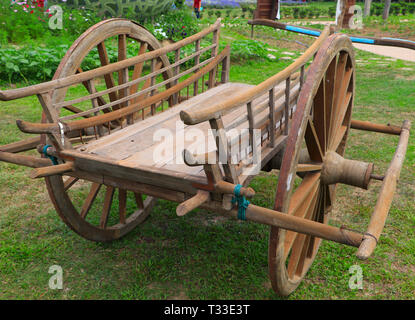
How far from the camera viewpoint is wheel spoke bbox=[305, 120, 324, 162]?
7.49 feet

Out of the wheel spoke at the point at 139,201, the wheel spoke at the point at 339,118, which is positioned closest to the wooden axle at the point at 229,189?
the wheel spoke at the point at 339,118

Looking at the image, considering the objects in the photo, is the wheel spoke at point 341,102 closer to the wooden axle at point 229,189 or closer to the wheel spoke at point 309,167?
the wheel spoke at point 309,167

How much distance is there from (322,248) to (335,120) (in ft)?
3.31

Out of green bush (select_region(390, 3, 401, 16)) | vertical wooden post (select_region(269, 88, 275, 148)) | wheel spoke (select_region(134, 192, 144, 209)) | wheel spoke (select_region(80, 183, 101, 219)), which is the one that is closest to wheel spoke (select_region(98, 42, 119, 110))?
wheel spoke (select_region(80, 183, 101, 219))

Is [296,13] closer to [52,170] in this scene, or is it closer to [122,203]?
[122,203]

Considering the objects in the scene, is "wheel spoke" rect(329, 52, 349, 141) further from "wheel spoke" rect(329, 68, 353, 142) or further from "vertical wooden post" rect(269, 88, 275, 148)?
"vertical wooden post" rect(269, 88, 275, 148)

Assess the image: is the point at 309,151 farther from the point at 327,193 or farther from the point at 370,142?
the point at 370,142

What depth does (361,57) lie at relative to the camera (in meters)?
10.7

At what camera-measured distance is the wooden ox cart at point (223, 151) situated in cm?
175

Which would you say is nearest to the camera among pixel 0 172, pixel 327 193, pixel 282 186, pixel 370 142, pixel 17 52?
pixel 282 186

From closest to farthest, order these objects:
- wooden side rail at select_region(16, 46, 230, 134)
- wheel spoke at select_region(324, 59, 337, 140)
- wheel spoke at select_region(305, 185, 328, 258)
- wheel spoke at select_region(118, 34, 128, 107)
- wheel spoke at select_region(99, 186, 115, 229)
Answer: wooden side rail at select_region(16, 46, 230, 134) → wheel spoke at select_region(324, 59, 337, 140) → wheel spoke at select_region(305, 185, 328, 258) → wheel spoke at select_region(118, 34, 128, 107) → wheel spoke at select_region(99, 186, 115, 229)

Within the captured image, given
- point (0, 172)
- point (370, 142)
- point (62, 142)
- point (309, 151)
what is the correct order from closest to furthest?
1. point (62, 142)
2. point (309, 151)
3. point (0, 172)
4. point (370, 142)

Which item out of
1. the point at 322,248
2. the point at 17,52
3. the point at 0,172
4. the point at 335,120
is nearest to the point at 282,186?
the point at 335,120

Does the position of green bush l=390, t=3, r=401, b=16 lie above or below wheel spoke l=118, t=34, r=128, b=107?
above
